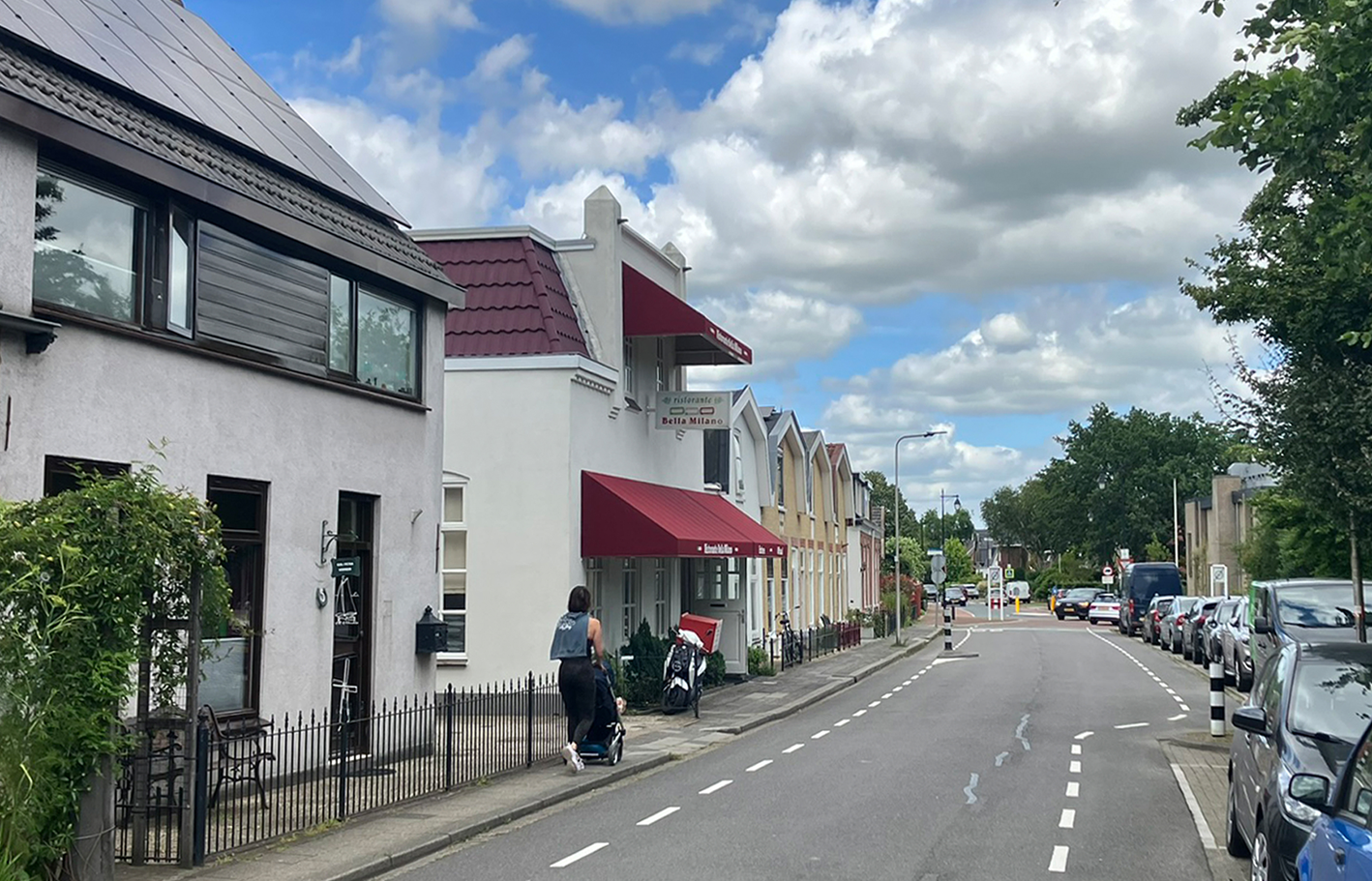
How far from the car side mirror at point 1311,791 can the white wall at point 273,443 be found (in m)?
8.31

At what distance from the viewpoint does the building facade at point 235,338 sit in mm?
10125

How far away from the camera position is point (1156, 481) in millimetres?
104812

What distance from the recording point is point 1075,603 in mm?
69812

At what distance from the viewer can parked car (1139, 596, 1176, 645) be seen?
4259cm

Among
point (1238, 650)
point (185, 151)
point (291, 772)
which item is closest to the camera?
point (185, 151)

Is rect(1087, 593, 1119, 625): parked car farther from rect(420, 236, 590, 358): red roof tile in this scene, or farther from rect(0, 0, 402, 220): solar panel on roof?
rect(0, 0, 402, 220): solar panel on roof

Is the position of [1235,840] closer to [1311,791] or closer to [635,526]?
[1311,791]

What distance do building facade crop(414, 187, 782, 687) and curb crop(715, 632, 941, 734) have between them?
2.93 metres

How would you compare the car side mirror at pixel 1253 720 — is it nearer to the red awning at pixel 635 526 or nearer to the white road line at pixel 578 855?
the white road line at pixel 578 855

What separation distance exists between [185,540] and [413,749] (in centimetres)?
664

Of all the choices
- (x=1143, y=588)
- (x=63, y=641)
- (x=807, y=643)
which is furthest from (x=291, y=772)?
(x=1143, y=588)

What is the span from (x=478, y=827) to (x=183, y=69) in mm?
8518

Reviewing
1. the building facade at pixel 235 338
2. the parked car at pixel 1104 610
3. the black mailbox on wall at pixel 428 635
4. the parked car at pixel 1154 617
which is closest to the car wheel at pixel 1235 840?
the building facade at pixel 235 338

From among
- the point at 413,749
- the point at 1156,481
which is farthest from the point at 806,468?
the point at 1156,481
